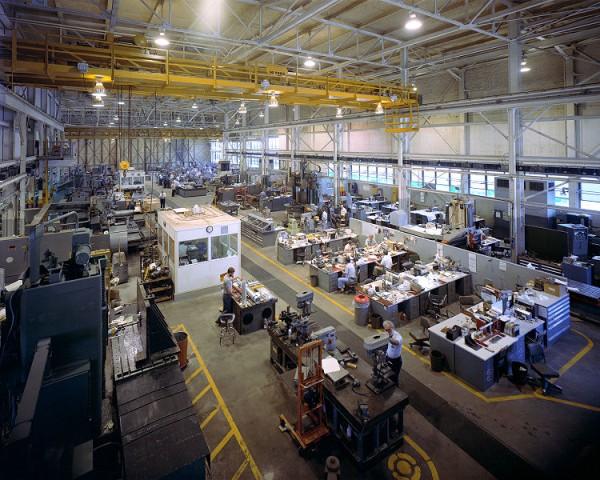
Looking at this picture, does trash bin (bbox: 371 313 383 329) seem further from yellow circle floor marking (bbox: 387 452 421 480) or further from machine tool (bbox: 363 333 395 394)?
yellow circle floor marking (bbox: 387 452 421 480)

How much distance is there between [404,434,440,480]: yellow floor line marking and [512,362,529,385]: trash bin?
9.81ft

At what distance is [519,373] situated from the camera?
23.6 feet

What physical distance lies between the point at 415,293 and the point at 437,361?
9.03ft

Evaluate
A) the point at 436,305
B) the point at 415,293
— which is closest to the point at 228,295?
the point at 415,293

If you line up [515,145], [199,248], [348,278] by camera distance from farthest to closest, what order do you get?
[515,145]
[348,278]
[199,248]

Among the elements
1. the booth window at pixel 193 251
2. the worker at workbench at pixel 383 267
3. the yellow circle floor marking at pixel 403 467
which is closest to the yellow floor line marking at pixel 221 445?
the yellow circle floor marking at pixel 403 467

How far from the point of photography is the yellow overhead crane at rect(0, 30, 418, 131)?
8391 millimetres

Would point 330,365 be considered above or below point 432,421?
above

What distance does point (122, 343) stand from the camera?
22.2ft

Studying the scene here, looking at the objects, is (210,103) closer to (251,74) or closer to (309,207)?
(309,207)

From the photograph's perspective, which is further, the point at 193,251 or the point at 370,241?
the point at 370,241

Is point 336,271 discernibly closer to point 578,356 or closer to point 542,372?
point 542,372

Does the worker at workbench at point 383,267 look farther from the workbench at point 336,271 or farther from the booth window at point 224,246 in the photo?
the booth window at point 224,246

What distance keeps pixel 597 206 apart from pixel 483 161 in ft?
16.3
